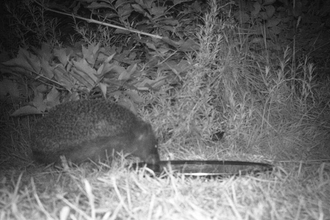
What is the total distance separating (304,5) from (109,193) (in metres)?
4.01

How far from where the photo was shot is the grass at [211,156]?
2.40 meters

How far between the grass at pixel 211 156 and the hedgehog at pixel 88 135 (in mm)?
159

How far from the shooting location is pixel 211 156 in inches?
149

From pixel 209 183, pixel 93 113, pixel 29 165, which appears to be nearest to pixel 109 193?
pixel 209 183

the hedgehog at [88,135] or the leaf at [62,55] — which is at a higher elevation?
the leaf at [62,55]

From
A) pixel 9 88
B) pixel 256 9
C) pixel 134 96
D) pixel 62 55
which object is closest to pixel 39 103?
pixel 9 88

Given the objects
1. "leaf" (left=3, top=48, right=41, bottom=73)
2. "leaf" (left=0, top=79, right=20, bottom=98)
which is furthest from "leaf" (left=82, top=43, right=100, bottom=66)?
"leaf" (left=0, top=79, right=20, bottom=98)

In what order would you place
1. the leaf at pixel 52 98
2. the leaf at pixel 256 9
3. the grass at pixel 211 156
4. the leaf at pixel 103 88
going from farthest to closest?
the leaf at pixel 256 9 → the leaf at pixel 52 98 → the leaf at pixel 103 88 → the grass at pixel 211 156

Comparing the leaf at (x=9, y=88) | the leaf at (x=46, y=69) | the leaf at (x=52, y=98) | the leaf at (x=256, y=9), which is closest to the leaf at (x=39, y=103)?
the leaf at (x=52, y=98)

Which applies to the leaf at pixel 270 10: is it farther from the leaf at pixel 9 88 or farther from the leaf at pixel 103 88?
the leaf at pixel 9 88

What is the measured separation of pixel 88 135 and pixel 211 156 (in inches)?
49.6

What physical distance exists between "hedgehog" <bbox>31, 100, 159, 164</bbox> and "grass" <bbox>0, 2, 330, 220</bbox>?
6.3 inches

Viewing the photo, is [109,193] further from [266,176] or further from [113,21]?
[113,21]

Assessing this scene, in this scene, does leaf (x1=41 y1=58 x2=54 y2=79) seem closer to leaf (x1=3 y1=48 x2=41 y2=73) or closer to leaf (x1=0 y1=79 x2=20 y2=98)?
leaf (x1=3 y1=48 x2=41 y2=73)
